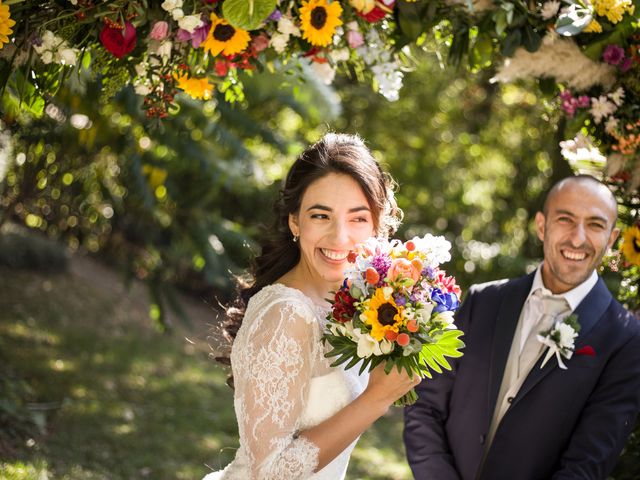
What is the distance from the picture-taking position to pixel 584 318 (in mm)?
3707

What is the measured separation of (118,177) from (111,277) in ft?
13.6

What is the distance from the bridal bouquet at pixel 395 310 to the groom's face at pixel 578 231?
1.00 metres

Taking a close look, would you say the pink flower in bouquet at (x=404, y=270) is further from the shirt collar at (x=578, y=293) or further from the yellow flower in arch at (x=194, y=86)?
the yellow flower in arch at (x=194, y=86)

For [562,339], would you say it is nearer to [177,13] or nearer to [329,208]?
[329,208]

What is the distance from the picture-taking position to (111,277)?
1273 cm

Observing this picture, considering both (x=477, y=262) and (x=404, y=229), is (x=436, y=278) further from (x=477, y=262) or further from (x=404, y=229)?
(x=404, y=229)

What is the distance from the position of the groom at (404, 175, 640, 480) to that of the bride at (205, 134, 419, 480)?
30.8 inches

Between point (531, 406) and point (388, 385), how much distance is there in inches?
43.0

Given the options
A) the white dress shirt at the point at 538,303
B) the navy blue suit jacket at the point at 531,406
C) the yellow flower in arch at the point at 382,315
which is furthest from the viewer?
the white dress shirt at the point at 538,303

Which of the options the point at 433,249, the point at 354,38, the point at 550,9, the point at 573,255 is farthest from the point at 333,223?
the point at 550,9

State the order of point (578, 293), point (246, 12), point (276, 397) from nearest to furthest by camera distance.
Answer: point (276, 397) < point (246, 12) < point (578, 293)

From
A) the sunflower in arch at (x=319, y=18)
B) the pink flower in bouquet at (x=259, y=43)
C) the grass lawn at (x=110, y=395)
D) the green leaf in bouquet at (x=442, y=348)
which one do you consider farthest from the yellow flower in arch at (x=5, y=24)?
the grass lawn at (x=110, y=395)

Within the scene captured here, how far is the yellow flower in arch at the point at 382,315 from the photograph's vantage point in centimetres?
271

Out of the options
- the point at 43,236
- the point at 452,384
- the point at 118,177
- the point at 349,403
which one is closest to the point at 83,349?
the point at 118,177
